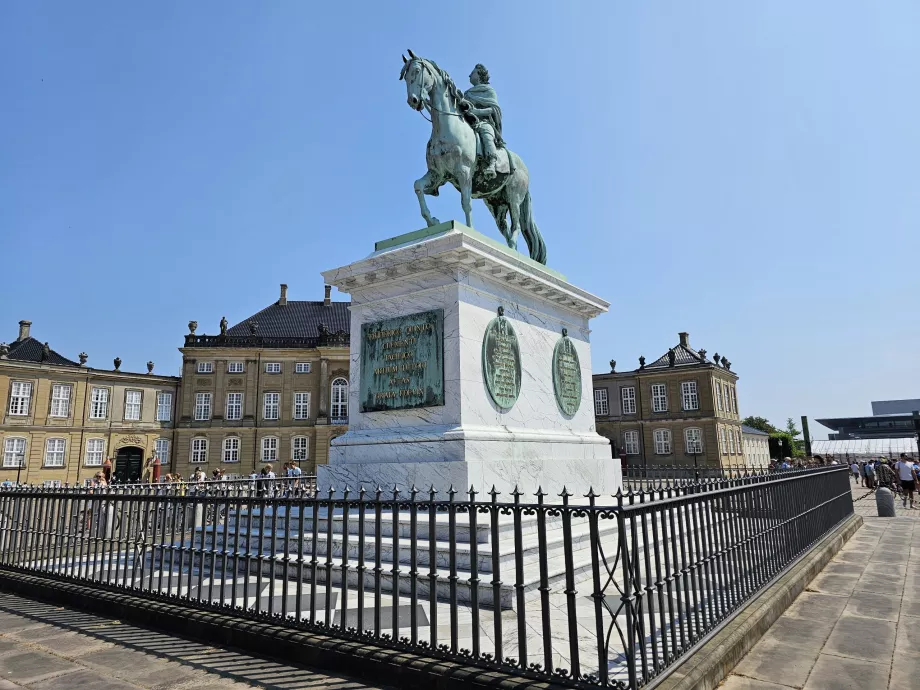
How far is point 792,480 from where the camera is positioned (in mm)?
6750

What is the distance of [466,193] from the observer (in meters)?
8.03

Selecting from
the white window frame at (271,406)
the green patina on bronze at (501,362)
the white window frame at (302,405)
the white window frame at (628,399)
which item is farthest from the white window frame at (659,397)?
the green patina on bronze at (501,362)

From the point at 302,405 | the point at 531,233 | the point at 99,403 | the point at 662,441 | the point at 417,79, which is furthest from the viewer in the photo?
the point at 662,441

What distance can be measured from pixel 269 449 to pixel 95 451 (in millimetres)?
12693

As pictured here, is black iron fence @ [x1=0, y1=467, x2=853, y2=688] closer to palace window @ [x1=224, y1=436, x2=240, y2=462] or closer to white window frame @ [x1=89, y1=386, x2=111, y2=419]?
palace window @ [x1=224, y1=436, x2=240, y2=462]

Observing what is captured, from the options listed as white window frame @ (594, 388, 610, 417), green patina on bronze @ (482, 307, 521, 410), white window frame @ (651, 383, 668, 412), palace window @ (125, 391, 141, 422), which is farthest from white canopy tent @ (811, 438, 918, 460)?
palace window @ (125, 391, 141, 422)

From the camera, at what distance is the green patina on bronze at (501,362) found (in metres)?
7.11

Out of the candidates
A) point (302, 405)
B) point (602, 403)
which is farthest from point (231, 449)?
point (602, 403)

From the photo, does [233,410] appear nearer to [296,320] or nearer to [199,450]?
[199,450]

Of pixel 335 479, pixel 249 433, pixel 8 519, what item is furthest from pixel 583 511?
pixel 249 433

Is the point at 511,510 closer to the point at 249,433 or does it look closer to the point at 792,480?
the point at 792,480

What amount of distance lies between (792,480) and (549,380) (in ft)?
10.5

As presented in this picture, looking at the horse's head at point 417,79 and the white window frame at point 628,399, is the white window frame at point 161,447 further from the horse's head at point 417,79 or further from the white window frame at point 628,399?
the horse's head at point 417,79

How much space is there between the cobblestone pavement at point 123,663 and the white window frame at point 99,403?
45.9 m
